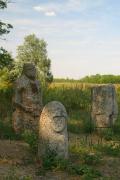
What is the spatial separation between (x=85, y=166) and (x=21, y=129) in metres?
4.35

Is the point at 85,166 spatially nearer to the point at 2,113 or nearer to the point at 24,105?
the point at 24,105

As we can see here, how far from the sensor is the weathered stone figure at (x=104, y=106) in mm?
16961

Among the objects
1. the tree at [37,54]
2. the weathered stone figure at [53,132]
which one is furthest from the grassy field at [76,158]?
the tree at [37,54]

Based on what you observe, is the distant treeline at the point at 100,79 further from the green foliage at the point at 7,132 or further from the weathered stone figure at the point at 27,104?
the weathered stone figure at the point at 27,104

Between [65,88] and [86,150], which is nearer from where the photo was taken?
[86,150]

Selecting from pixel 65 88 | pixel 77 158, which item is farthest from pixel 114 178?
pixel 65 88

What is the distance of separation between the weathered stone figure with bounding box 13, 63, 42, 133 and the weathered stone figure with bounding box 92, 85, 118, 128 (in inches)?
98.3

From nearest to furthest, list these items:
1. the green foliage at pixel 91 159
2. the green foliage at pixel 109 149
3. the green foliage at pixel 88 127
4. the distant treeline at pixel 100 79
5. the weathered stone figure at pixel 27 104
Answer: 1. the green foliage at pixel 91 159
2. the green foliage at pixel 109 149
3. the weathered stone figure at pixel 27 104
4. the green foliage at pixel 88 127
5. the distant treeline at pixel 100 79

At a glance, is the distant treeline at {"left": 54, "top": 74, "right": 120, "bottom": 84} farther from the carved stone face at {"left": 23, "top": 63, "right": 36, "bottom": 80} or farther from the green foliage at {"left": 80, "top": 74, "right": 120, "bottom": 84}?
the carved stone face at {"left": 23, "top": 63, "right": 36, "bottom": 80}

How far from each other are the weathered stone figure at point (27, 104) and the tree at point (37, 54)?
21.0m

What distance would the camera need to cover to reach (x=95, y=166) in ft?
38.3

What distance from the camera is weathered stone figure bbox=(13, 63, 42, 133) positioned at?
49.5 ft

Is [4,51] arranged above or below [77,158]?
above

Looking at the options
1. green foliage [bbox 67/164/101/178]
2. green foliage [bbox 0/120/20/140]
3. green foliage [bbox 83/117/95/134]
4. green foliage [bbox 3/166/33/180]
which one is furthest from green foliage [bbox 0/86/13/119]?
green foliage [bbox 3/166/33/180]
